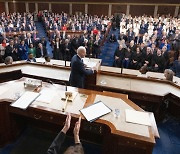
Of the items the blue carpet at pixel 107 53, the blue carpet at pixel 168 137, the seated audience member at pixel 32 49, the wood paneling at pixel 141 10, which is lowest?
the blue carpet at pixel 168 137

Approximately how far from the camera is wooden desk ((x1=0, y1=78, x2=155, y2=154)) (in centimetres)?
215

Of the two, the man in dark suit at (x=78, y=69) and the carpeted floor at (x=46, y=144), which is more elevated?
the man in dark suit at (x=78, y=69)

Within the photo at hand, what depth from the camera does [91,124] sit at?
239 cm

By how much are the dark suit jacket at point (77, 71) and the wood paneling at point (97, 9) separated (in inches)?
646

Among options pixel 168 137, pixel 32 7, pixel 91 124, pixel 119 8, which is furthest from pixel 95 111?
pixel 32 7

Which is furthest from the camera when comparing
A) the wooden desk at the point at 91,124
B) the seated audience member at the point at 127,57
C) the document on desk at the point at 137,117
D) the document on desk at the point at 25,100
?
the seated audience member at the point at 127,57

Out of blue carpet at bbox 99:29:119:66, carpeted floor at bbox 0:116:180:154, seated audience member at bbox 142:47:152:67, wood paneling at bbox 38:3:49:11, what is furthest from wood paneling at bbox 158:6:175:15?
carpeted floor at bbox 0:116:180:154

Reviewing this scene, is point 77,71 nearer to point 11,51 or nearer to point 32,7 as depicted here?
point 11,51

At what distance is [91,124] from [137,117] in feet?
2.01

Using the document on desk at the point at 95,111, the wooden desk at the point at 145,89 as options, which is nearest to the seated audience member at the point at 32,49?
the wooden desk at the point at 145,89

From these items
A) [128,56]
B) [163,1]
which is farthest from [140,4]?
[128,56]

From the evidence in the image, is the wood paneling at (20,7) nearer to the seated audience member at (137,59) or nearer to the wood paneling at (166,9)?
the wood paneling at (166,9)

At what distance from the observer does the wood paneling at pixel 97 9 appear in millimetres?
18423

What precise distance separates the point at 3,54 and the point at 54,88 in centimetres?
478
